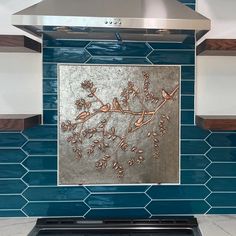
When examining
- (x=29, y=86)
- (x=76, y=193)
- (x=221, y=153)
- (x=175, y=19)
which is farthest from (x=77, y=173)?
(x=175, y=19)

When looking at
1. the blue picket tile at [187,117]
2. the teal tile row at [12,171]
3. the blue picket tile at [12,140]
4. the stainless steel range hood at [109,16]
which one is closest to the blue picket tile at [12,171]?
the teal tile row at [12,171]

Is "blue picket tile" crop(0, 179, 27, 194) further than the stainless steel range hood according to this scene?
Yes

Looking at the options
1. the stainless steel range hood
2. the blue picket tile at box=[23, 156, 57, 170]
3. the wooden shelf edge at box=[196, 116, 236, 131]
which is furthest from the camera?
the blue picket tile at box=[23, 156, 57, 170]

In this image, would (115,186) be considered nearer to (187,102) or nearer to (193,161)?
(193,161)

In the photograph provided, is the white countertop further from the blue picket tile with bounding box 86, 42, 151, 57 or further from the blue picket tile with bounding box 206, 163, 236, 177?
the blue picket tile with bounding box 86, 42, 151, 57

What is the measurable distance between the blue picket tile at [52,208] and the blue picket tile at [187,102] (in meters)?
0.72

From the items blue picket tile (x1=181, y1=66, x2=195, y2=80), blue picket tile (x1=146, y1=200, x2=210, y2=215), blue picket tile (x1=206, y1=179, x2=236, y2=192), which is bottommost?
blue picket tile (x1=146, y1=200, x2=210, y2=215)

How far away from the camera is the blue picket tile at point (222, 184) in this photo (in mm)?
1662

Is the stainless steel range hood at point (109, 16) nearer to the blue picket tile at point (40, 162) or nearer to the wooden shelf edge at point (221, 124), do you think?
the wooden shelf edge at point (221, 124)

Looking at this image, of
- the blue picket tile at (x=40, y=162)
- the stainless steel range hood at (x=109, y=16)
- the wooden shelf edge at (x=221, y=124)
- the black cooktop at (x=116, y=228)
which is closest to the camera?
the stainless steel range hood at (x=109, y=16)

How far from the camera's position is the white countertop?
145 cm

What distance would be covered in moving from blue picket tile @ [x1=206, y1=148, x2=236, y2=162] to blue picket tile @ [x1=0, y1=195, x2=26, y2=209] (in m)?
0.97

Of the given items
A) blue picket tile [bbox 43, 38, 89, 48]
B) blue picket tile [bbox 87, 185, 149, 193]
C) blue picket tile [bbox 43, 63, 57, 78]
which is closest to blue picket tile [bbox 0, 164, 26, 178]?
blue picket tile [bbox 87, 185, 149, 193]

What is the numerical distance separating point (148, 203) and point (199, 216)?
0.27m
